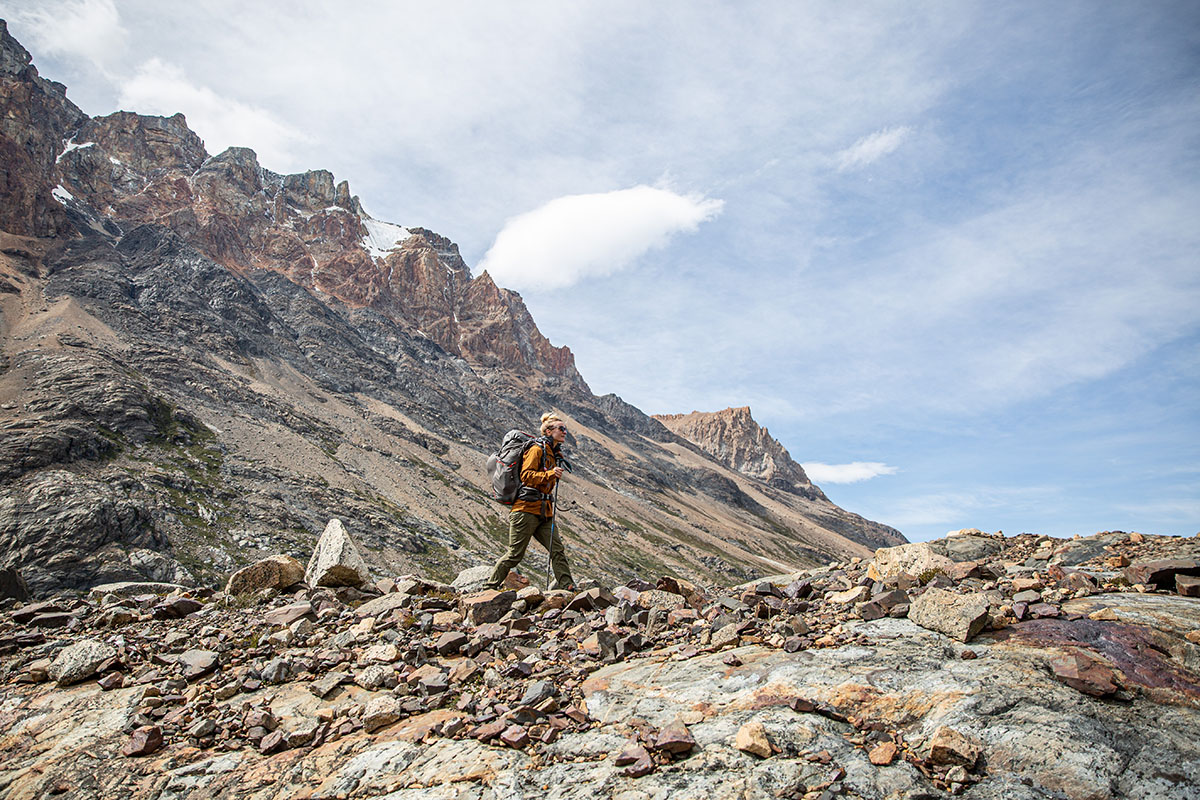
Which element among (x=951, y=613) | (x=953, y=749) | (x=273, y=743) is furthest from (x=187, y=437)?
(x=953, y=749)

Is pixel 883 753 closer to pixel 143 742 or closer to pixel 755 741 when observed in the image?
pixel 755 741

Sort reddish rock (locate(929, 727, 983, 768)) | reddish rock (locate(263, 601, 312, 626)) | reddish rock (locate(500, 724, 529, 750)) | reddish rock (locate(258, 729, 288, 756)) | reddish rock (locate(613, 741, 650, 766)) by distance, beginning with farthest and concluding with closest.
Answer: reddish rock (locate(263, 601, 312, 626)) < reddish rock (locate(258, 729, 288, 756)) < reddish rock (locate(500, 724, 529, 750)) < reddish rock (locate(613, 741, 650, 766)) < reddish rock (locate(929, 727, 983, 768))

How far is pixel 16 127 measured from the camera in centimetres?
17688

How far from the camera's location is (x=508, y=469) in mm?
12781

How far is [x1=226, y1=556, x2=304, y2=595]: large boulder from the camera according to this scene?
45.8 ft

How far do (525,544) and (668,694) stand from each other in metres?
6.50

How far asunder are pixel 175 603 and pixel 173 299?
18624 centimetres

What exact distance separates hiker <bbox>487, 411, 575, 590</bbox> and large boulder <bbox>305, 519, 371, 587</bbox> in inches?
148

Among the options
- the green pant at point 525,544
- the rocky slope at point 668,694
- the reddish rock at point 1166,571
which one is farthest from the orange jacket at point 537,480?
the reddish rock at point 1166,571

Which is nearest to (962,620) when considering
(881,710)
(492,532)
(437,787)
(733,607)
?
(881,710)

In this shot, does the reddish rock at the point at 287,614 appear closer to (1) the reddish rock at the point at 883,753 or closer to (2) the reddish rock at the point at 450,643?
(2) the reddish rock at the point at 450,643

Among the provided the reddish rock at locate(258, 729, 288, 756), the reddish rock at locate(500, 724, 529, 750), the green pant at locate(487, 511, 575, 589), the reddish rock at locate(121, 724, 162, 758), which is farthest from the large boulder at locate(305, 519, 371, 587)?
the reddish rock at locate(500, 724, 529, 750)

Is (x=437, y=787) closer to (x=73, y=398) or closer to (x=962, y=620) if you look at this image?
(x=962, y=620)

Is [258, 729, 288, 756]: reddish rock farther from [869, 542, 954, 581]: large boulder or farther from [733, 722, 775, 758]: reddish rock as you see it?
[869, 542, 954, 581]: large boulder
